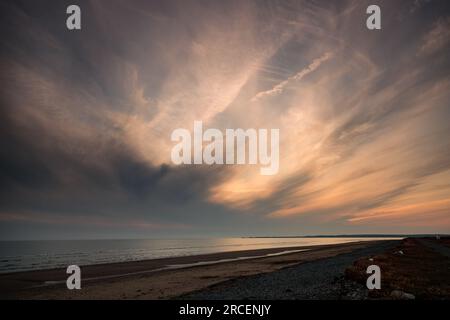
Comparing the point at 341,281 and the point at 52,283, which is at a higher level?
the point at 341,281

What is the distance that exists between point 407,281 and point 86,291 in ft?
85.4

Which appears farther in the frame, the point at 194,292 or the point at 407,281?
the point at 194,292

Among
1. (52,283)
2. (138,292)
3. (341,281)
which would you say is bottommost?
(52,283)

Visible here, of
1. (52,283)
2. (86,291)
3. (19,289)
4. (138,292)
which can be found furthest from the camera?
(52,283)

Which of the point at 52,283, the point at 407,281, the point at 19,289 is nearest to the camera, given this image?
the point at 407,281
